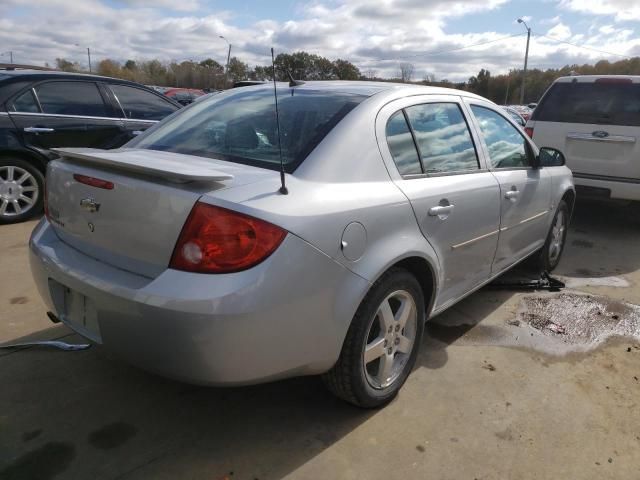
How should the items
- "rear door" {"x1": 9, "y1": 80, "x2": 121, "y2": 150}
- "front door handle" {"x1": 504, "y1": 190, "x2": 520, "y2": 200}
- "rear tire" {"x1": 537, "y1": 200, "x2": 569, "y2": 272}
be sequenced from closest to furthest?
"front door handle" {"x1": 504, "y1": 190, "x2": 520, "y2": 200} → "rear tire" {"x1": 537, "y1": 200, "x2": 569, "y2": 272} → "rear door" {"x1": 9, "y1": 80, "x2": 121, "y2": 150}

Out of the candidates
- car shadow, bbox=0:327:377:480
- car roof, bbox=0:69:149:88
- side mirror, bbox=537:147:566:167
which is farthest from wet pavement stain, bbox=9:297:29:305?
side mirror, bbox=537:147:566:167

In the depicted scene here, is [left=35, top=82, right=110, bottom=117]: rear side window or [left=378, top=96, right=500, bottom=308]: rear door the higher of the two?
[left=35, top=82, right=110, bottom=117]: rear side window

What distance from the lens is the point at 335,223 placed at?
2041 mm

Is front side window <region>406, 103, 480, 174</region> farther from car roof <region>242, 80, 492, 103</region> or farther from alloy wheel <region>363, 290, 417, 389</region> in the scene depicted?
alloy wheel <region>363, 290, 417, 389</region>

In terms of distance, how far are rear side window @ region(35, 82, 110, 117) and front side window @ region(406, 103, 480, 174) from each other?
4.56m

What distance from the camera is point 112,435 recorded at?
2.28 metres

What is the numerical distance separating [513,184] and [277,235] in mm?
2144

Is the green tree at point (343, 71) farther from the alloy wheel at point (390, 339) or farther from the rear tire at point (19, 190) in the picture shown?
the alloy wheel at point (390, 339)

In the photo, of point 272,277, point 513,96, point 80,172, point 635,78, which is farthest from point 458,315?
point 513,96

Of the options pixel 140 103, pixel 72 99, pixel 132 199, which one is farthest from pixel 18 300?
pixel 140 103

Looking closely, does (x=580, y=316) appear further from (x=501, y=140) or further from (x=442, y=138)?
(x=442, y=138)

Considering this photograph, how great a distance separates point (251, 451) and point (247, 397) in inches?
16.1

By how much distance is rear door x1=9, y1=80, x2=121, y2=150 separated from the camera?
5484 millimetres

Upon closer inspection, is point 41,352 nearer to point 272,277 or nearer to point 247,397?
point 247,397
